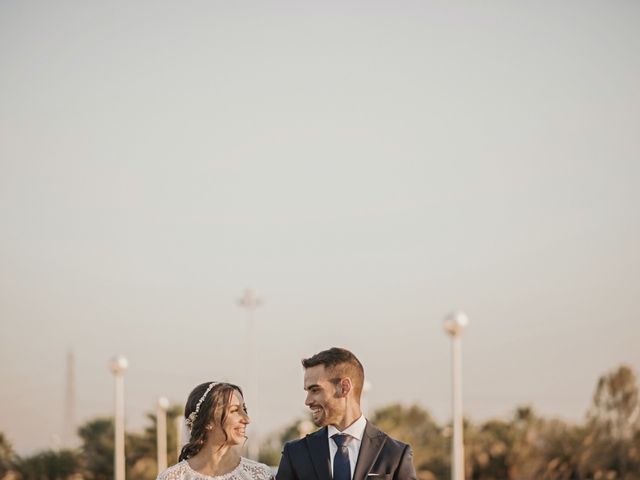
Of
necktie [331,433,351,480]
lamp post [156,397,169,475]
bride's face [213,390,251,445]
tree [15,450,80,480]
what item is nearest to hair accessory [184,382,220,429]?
bride's face [213,390,251,445]

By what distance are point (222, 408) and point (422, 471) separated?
39.9 meters

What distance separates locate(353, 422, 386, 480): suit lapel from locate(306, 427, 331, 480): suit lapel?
0.71 feet

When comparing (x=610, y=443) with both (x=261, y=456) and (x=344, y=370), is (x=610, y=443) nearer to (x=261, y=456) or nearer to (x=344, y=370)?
→ (x=261, y=456)

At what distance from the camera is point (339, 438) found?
8.96 meters

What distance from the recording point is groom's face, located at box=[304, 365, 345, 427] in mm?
8844

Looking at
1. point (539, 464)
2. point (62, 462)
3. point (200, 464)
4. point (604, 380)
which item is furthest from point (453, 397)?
point (604, 380)

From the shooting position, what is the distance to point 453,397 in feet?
66.3

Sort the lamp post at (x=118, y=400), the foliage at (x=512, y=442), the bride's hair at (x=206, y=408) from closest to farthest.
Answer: the bride's hair at (x=206, y=408), the lamp post at (x=118, y=400), the foliage at (x=512, y=442)

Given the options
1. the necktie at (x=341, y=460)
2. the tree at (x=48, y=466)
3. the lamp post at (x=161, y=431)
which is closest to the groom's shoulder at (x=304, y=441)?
the necktie at (x=341, y=460)

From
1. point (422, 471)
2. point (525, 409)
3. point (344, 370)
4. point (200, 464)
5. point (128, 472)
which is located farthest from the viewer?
point (525, 409)

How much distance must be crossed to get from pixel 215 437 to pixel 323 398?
1107mm

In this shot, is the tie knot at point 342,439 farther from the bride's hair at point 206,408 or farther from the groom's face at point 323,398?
the bride's hair at point 206,408

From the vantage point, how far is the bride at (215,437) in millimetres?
9336

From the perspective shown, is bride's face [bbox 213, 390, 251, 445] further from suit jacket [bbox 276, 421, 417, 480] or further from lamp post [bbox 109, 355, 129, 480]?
lamp post [bbox 109, 355, 129, 480]
